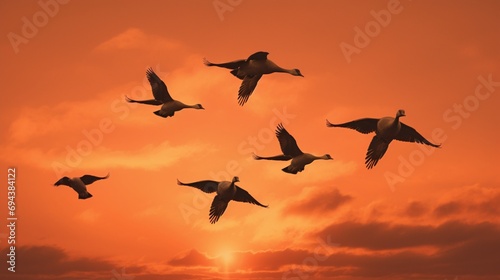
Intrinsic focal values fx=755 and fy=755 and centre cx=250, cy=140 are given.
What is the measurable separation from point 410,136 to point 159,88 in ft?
34.7

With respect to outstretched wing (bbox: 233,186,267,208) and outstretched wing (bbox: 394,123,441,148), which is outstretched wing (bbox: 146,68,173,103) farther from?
outstretched wing (bbox: 394,123,441,148)

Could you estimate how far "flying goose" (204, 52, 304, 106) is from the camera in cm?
2936

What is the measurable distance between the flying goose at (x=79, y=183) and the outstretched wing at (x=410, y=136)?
1242 cm

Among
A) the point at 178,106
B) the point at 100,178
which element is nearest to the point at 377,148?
Answer: the point at 178,106

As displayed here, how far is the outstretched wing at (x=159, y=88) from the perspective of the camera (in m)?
31.5

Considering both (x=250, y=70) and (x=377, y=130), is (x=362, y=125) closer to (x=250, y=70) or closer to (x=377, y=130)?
(x=377, y=130)

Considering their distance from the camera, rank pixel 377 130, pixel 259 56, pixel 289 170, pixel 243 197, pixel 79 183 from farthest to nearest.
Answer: pixel 79 183, pixel 243 197, pixel 289 170, pixel 259 56, pixel 377 130

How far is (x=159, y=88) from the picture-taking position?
31547 millimetres

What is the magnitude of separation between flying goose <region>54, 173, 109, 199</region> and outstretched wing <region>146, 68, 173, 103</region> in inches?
160

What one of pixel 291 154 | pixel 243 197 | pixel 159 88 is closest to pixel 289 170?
pixel 291 154

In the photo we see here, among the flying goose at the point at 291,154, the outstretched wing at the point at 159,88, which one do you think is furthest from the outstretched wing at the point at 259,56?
the outstretched wing at the point at 159,88

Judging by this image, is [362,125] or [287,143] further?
[287,143]

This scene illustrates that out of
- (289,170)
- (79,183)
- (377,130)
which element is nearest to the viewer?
(377,130)

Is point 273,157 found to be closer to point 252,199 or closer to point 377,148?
point 252,199
